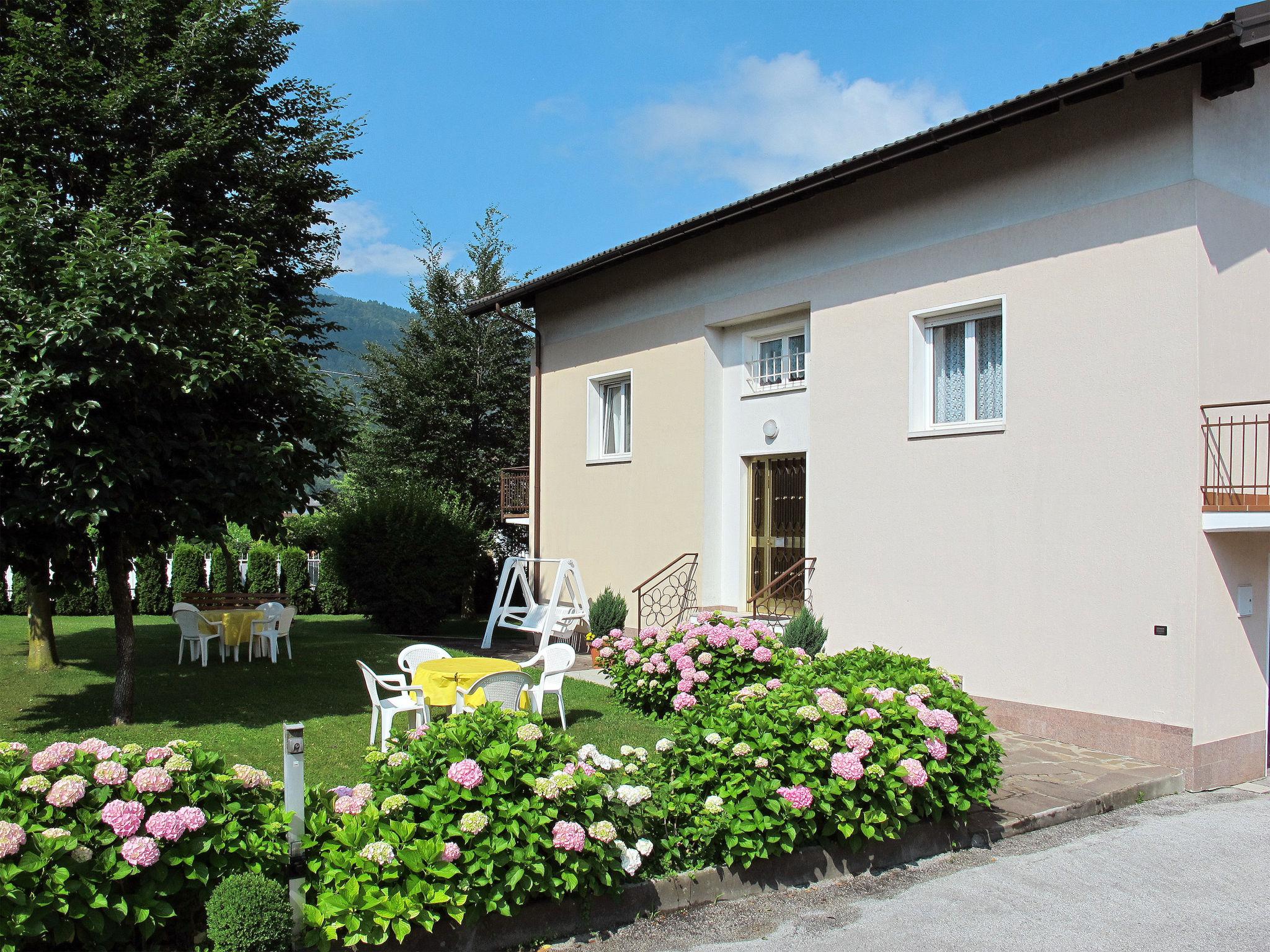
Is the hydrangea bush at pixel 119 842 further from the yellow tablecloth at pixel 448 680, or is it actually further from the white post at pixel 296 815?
the yellow tablecloth at pixel 448 680

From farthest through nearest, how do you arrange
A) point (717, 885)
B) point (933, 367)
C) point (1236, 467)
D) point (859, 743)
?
point (933, 367) < point (1236, 467) < point (859, 743) < point (717, 885)

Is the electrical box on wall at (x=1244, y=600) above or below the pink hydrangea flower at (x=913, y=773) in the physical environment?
above

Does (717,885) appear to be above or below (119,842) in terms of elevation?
below

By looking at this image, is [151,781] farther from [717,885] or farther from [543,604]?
[543,604]

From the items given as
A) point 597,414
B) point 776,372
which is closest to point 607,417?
point 597,414

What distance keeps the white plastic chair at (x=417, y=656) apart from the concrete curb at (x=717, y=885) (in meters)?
4.16

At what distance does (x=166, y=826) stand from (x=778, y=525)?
30.4ft

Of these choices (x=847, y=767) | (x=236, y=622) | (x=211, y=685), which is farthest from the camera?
(x=236, y=622)

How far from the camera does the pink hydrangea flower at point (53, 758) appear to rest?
3725mm

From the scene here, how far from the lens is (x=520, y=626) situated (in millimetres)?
13672

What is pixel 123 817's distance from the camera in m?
3.53

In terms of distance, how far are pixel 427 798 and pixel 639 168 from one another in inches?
666

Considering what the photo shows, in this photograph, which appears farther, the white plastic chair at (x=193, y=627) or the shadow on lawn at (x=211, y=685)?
the white plastic chair at (x=193, y=627)

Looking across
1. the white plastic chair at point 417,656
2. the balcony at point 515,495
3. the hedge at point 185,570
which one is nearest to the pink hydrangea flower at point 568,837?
the white plastic chair at point 417,656
